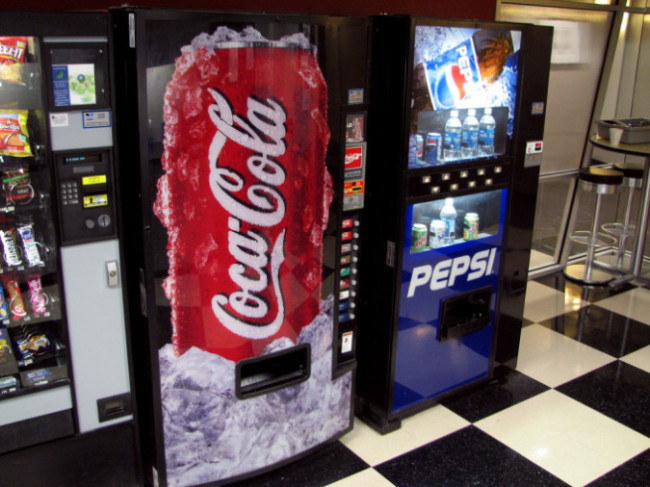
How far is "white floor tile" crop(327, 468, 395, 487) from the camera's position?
8.39 feet

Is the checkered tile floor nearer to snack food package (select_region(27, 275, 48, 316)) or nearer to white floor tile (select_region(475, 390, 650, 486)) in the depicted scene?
white floor tile (select_region(475, 390, 650, 486))

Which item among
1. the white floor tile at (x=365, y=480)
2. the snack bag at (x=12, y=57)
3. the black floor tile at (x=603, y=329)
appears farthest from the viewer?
the black floor tile at (x=603, y=329)

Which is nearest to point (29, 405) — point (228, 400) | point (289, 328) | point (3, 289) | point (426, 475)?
point (3, 289)

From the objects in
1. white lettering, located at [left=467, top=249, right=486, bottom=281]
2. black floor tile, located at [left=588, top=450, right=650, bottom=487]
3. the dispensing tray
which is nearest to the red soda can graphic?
white lettering, located at [left=467, top=249, right=486, bottom=281]

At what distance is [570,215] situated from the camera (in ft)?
16.1

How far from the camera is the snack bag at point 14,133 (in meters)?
1.99

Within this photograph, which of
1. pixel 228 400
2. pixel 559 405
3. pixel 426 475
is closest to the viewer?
pixel 228 400

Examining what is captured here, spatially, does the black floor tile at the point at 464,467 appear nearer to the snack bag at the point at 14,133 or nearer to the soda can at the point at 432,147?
the soda can at the point at 432,147

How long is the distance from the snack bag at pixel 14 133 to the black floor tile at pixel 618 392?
104 inches

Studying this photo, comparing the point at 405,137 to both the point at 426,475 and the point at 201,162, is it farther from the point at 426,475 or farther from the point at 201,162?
the point at 426,475

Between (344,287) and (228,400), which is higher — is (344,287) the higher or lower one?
the higher one

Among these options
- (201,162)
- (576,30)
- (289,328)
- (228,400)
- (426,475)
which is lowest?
(426,475)

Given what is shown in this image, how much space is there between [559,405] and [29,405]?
2.31 metres

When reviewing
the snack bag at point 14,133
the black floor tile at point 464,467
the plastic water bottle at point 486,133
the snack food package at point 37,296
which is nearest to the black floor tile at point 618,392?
the black floor tile at point 464,467
